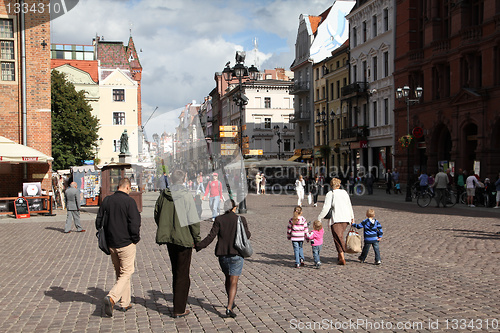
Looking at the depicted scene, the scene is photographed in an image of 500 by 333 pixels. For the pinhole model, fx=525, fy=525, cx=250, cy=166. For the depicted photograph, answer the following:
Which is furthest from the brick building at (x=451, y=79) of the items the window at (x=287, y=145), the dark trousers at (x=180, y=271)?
the window at (x=287, y=145)

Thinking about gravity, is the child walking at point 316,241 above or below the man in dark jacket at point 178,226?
below

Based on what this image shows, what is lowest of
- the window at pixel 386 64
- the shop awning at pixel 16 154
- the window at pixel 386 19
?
the shop awning at pixel 16 154

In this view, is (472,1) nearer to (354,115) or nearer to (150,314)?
(354,115)

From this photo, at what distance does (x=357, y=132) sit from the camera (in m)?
51.8

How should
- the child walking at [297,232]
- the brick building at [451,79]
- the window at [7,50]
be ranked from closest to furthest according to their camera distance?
the child walking at [297,232] < the window at [7,50] < the brick building at [451,79]

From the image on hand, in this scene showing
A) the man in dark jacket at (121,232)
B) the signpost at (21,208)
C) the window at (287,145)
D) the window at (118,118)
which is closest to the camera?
the man in dark jacket at (121,232)

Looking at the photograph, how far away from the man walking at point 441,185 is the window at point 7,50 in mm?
20749

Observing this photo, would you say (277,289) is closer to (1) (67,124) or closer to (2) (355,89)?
(2) (355,89)

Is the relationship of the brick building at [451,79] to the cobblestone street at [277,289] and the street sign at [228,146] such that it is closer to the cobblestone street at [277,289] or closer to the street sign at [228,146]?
the street sign at [228,146]

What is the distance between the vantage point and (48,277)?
9773 millimetres

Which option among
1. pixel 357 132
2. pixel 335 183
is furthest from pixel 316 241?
pixel 357 132

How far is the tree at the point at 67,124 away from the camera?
5138 cm

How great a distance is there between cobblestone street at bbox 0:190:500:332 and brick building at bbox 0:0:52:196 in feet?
34.8

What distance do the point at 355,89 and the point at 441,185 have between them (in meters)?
27.8
